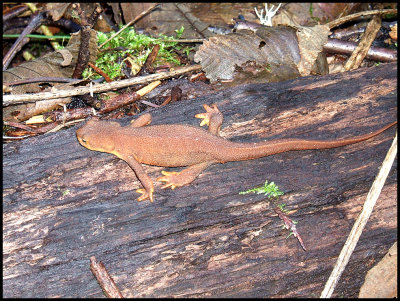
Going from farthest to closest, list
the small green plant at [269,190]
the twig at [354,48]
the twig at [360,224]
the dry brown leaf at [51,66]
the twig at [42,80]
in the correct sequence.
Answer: the twig at [354,48] → the dry brown leaf at [51,66] → the twig at [42,80] → the small green plant at [269,190] → the twig at [360,224]

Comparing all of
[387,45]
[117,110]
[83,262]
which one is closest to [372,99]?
[387,45]

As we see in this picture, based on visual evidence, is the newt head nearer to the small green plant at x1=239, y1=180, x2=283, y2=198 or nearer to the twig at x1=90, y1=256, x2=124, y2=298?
the twig at x1=90, y1=256, x2=124, y2=298

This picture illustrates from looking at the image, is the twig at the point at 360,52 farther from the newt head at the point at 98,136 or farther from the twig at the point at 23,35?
the twig at the point at 23,35

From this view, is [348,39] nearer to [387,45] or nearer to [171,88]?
[387,45]

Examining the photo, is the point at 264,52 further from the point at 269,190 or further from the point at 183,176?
the point at 183,176

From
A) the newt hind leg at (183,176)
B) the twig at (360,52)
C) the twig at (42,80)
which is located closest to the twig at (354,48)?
the twig at (360,52)

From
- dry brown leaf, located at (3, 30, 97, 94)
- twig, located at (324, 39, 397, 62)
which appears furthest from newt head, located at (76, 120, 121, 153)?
twig, located at (324, 39, 397, 62)

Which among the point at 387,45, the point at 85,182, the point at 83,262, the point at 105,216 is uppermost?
the point at 387,45
